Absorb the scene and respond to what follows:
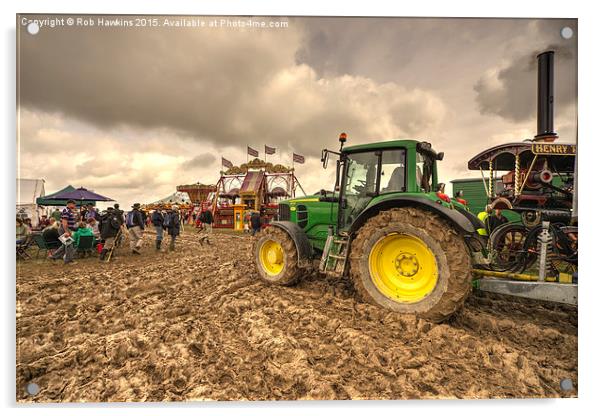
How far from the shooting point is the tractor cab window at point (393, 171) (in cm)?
290

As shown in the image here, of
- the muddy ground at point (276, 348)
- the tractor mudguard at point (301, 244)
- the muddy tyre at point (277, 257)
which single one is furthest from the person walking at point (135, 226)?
the tractor mudguard at point (301, 244)

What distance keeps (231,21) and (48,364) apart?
2935mm

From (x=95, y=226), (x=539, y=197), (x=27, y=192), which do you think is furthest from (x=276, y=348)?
(x=95, y=226)

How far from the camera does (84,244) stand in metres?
5.04

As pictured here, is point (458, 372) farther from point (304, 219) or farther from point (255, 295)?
point (304, 219)

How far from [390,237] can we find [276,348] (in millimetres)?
1427

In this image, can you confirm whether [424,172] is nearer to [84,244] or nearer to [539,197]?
[539,197]

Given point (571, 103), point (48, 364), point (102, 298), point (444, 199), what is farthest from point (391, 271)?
point (102, 298)

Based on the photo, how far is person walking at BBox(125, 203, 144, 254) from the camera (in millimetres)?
6157

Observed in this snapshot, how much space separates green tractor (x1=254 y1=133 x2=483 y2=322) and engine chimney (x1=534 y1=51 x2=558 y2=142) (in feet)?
2.94

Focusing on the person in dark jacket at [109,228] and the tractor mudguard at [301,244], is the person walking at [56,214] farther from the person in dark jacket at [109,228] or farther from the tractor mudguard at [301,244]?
the tractor mudguard at [301,244]

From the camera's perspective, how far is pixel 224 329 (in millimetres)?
2410

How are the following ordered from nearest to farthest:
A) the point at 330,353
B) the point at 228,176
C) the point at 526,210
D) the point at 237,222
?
the point at 330,353
the point at 526,210
the point at 228,176
the point at 237,222

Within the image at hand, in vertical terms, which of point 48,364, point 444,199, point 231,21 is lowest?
point 48,364
